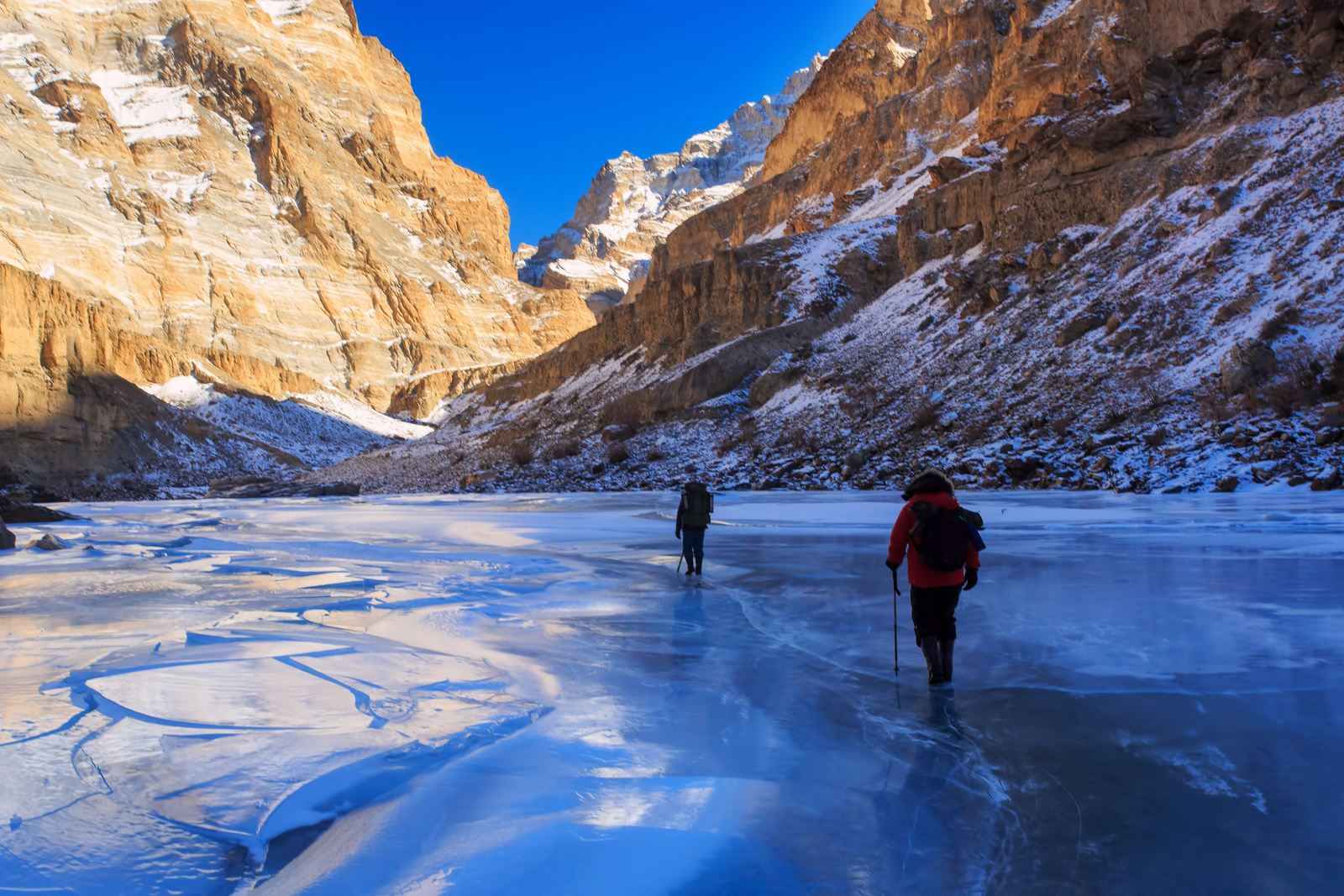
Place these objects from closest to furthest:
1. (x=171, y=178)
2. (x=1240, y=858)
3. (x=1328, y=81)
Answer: (x=1240, y=858)
(x=1328, y=81)
(x=171, y=178)

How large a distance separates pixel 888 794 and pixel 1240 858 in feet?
3.87

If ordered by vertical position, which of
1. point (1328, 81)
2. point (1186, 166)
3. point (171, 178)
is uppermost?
point (171, 178)

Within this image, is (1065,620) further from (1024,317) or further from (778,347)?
(778,347)

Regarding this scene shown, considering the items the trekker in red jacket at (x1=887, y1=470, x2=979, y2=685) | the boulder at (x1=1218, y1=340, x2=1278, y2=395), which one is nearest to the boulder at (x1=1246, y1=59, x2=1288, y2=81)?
the boulder at (x1=1218, y1=340, x2=1278, y2=395)

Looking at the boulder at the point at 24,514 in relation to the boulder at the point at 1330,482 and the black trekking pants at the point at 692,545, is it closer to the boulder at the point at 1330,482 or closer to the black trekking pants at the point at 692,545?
the black trekking pants at the point at 692,545

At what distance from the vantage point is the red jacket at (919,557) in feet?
16.9

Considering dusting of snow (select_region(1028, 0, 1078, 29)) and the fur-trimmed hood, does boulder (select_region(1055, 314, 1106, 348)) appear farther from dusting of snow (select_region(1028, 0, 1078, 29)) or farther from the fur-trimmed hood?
dusting of snow (select_region(1028, 0, 1078, 29))

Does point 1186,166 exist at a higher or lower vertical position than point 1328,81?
lower

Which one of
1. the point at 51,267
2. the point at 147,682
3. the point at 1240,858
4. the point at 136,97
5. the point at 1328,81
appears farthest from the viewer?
the point at 136,97

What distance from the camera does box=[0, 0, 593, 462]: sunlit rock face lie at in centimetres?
8569

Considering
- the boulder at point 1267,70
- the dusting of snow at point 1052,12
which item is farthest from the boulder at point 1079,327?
the dusting of snow at point 1052,12

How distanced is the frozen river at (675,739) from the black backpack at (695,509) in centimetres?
123

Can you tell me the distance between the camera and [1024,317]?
3006 cm

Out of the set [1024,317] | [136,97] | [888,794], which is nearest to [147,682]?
[888,794]
